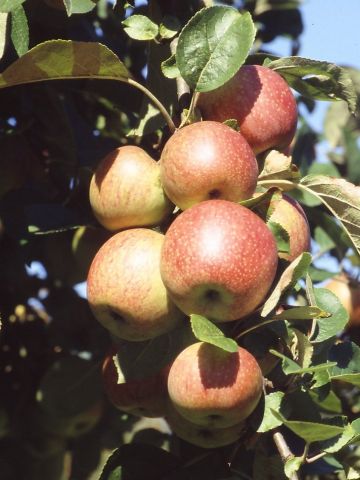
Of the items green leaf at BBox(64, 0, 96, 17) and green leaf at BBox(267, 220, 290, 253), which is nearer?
green leaf at BBox(267, 220, 290, 253)

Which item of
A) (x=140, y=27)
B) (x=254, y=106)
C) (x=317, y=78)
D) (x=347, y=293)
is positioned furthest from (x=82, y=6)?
(x=347, y=293)

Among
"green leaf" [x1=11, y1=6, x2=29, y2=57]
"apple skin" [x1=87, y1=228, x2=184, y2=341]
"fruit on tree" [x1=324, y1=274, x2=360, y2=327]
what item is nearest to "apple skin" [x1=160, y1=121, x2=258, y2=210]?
"apple skin" [x1=87, y1=228, x2=184, y2=341]

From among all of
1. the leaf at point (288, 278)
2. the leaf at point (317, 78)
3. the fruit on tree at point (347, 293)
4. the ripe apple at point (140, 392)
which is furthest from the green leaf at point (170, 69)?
the fruit on tree at point (347, 293)

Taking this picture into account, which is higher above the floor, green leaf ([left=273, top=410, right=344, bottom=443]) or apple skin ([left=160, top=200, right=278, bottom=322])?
apple skin ([left=160, top=200, right=278, bottom=322])

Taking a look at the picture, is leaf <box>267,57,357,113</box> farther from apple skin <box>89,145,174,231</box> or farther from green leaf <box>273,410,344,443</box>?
green leaf <box>273,410,344,443</box>

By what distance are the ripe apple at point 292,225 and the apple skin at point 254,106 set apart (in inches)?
4.9

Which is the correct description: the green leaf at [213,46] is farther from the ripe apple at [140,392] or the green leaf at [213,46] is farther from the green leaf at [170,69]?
the ripe apple at [140,392]

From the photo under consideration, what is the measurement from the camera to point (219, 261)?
1098 millimetres

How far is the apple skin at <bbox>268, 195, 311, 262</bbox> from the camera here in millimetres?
1272

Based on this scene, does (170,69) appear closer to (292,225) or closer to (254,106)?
(254,106)

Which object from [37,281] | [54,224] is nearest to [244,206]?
[54,224]

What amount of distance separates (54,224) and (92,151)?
0.96 feet

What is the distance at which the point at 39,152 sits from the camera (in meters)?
1.87

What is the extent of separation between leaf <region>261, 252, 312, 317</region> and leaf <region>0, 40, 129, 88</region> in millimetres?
468
